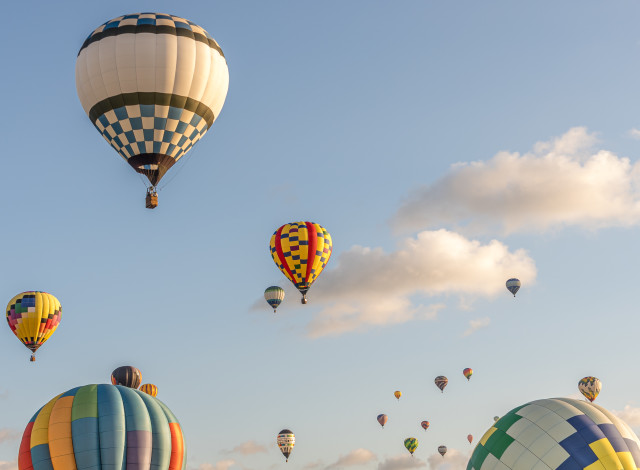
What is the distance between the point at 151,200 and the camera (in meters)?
33.0

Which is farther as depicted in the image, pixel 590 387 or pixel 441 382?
pixel 441 382

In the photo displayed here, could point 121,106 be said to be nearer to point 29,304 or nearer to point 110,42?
point 110,42

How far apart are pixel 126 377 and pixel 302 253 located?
1481cm

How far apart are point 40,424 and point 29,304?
1081 inches

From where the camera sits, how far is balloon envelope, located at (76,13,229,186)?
106 feet

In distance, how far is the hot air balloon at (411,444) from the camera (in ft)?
275

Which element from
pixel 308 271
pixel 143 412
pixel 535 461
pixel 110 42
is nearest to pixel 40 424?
pixel 143 412

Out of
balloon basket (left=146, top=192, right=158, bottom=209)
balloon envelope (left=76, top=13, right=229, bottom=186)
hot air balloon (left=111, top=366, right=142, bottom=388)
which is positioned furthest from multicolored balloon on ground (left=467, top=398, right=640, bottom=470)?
hot air balloon (left=111, top=366, right=142, bottom=388)

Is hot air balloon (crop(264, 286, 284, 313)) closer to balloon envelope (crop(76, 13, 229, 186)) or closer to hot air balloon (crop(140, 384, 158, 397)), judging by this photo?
hot air balloon (crop(140, 384, 158, 397))

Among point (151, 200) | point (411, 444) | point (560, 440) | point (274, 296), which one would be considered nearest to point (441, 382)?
point (411, 444)

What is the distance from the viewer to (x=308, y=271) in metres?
47.8

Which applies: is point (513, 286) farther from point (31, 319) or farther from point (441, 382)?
point (31, 319)

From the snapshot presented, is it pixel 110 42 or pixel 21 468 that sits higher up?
pixel 110 42

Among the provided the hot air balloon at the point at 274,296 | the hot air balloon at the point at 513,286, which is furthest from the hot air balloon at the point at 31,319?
the hot air balloon at the point at 513,286
